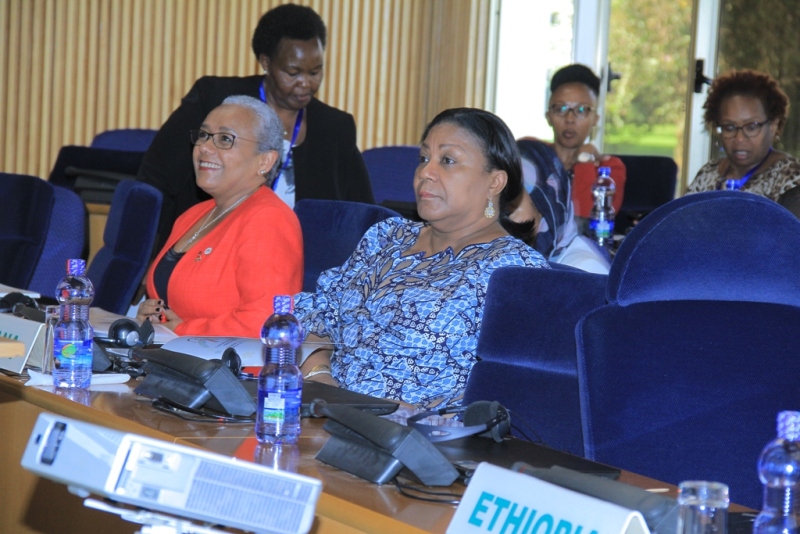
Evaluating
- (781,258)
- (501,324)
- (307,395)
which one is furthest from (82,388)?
(781,258)

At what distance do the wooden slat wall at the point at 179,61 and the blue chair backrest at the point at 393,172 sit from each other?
2.07m

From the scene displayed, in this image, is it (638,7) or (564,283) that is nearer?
(564,283)

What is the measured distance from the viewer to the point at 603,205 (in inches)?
181

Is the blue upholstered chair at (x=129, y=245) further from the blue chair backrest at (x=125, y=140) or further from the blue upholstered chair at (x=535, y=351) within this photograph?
the blue chair backrest at (x=125, y=140)

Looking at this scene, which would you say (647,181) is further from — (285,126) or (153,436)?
(153,436)

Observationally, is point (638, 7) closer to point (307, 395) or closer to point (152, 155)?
point (152, 155)

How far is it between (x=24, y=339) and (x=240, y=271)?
83 cm

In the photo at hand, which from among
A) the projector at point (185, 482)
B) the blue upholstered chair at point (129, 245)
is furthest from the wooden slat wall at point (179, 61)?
the projector at point (185, 482)

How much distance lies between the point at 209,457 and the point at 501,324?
1242 mm

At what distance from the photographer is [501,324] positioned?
6.75 feet

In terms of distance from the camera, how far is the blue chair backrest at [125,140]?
5.44 m

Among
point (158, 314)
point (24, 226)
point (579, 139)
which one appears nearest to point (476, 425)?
point (158, 314)

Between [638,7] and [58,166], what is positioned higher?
[638,7]

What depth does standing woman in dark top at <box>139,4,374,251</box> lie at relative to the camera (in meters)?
3.82
